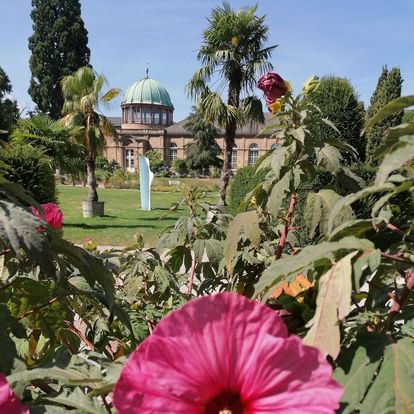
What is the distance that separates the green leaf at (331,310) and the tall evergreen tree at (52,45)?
36.0 meters

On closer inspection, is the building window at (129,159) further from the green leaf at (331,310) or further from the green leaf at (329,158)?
the green leaf at (331,310)

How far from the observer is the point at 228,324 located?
38 centimetres

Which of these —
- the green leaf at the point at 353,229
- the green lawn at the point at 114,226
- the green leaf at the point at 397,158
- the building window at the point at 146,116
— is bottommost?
the green lawn at the point at 114,226

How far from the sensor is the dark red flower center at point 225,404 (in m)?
0.40

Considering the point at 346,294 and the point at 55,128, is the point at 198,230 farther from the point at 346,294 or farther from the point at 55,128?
the point at 55,128

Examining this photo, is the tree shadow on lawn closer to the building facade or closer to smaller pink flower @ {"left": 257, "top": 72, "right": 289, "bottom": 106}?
smaller pink flower @ {"left": 257, "top": 72, "right": 289, "bottom": 106}

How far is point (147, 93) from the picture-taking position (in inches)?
2095

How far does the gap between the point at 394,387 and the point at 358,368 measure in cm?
4

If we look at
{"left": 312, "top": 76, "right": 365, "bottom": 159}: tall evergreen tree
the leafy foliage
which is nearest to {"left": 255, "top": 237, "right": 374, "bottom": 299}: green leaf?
{"left": 312, "top": 76, "right": 365, "bottom": 159}: tall evergreen tree

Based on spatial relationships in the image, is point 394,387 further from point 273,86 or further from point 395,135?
point 273,86

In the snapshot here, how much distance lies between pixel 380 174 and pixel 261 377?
12.0 inches

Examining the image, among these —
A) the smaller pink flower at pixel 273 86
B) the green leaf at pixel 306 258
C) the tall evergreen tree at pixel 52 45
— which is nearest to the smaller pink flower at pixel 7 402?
the green leaf at pixel 306 258

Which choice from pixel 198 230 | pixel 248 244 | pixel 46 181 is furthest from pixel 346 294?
pixel 46 181

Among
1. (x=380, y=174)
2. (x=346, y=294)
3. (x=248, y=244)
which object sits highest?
(x=380, y=174)
